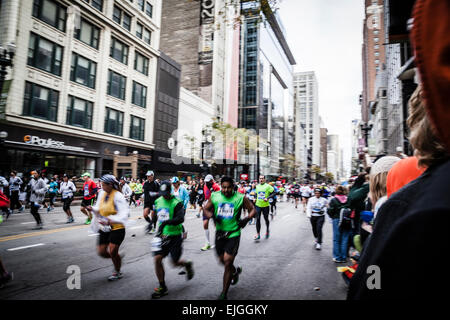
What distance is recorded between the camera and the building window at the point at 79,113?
23.7 metres

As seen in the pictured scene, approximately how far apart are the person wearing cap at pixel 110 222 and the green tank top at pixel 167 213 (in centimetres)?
68

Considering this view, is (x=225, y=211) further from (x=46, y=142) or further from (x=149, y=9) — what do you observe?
(x=149, y=9)

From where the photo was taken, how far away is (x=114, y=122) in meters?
28.5

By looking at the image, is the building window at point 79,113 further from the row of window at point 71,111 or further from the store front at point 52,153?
the store front at point 52,153

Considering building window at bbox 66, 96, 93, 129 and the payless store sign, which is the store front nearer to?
the payless store sign

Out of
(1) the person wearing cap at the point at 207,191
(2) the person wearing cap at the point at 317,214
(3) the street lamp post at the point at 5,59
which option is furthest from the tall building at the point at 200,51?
(2) the person wearing cap at the point at 317,214

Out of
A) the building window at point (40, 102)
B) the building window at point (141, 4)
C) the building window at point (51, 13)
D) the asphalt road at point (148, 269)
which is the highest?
the building window at point (141, 4)

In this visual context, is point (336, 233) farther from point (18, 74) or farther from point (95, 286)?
point (18, 74)

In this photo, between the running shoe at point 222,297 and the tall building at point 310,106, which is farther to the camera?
the tall building at point 310,106

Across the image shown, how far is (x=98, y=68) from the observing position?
26.3 metres

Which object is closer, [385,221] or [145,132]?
[385,221]

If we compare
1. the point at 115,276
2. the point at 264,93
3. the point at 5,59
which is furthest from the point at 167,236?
the point at 264,93
